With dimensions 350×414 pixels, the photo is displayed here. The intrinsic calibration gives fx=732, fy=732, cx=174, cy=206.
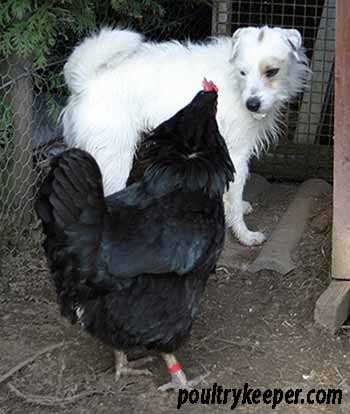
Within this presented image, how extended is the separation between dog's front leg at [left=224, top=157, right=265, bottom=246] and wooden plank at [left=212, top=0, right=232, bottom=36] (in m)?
1.24

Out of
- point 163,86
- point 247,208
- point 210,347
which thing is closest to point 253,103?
point 163,86

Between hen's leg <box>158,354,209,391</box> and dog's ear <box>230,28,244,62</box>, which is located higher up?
dog's ear <box>230,28,244,62</box>

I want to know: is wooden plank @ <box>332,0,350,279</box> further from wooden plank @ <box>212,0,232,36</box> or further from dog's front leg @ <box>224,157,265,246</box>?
wooden plank @ <box>212,0,232,36</box>

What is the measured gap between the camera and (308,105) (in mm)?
5375

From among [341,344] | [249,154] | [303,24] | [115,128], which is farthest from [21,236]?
[303,24]

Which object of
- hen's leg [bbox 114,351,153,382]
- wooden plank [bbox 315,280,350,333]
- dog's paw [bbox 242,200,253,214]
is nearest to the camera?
hen's leg [bbox 114,351,153,382]

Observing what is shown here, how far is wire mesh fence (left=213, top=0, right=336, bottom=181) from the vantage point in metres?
5.21

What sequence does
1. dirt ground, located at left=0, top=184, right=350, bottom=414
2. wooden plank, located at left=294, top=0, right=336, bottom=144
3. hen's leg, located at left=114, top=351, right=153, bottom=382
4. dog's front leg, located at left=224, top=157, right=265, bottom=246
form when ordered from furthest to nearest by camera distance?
1. wooden plank, located at left=294, top=0, right=336, bottom=144
2. dog's front leg, located at left=224, top=157, right=265, bottom=246
3. hen's leg, located at left=114, top=351, right=153, bottom=382
4. dirt ground, located at left=0, top=184, right=350, bottom=414

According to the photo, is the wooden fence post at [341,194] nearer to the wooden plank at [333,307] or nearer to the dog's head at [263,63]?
the wooden plank at [333,307]

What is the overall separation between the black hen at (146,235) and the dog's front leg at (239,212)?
1220mm

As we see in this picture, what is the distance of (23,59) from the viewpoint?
3977mm

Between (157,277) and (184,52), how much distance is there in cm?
185

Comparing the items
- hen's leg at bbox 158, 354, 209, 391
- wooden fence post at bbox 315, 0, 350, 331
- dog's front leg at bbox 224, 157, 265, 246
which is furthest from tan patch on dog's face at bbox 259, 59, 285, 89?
hen's leg at bbox 158, 354, 209, 391

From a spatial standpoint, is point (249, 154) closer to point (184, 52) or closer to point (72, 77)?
point (184, 52)
